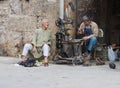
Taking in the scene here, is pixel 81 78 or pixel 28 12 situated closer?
pixel 81 78

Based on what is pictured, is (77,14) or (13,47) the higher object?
(77,14)

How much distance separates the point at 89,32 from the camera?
13375mm

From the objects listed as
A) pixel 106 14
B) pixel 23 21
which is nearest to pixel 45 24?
pixel 23 21

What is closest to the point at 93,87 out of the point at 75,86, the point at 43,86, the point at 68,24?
the point at 75,86

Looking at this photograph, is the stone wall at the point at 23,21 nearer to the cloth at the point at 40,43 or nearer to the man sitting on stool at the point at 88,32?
the cloth at the point at 40,43

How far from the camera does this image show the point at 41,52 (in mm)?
12852

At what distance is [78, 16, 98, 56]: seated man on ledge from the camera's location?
13133mm

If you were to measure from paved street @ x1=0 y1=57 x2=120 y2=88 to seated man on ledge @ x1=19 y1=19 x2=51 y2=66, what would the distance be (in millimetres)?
435

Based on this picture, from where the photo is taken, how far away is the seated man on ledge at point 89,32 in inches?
517

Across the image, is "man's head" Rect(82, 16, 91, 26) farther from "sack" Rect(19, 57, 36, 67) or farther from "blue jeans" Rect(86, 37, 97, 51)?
"sack" Rect(19, 57, 36, 67)

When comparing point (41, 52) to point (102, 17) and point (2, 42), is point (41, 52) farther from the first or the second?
point (102, 17)

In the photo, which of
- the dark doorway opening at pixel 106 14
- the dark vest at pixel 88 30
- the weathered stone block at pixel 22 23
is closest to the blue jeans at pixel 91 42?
the dark vest at pixel 88 30

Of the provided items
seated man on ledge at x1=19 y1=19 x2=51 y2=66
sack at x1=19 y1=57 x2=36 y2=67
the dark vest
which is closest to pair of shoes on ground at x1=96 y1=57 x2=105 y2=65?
the dark vest

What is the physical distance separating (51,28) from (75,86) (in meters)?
4.74
